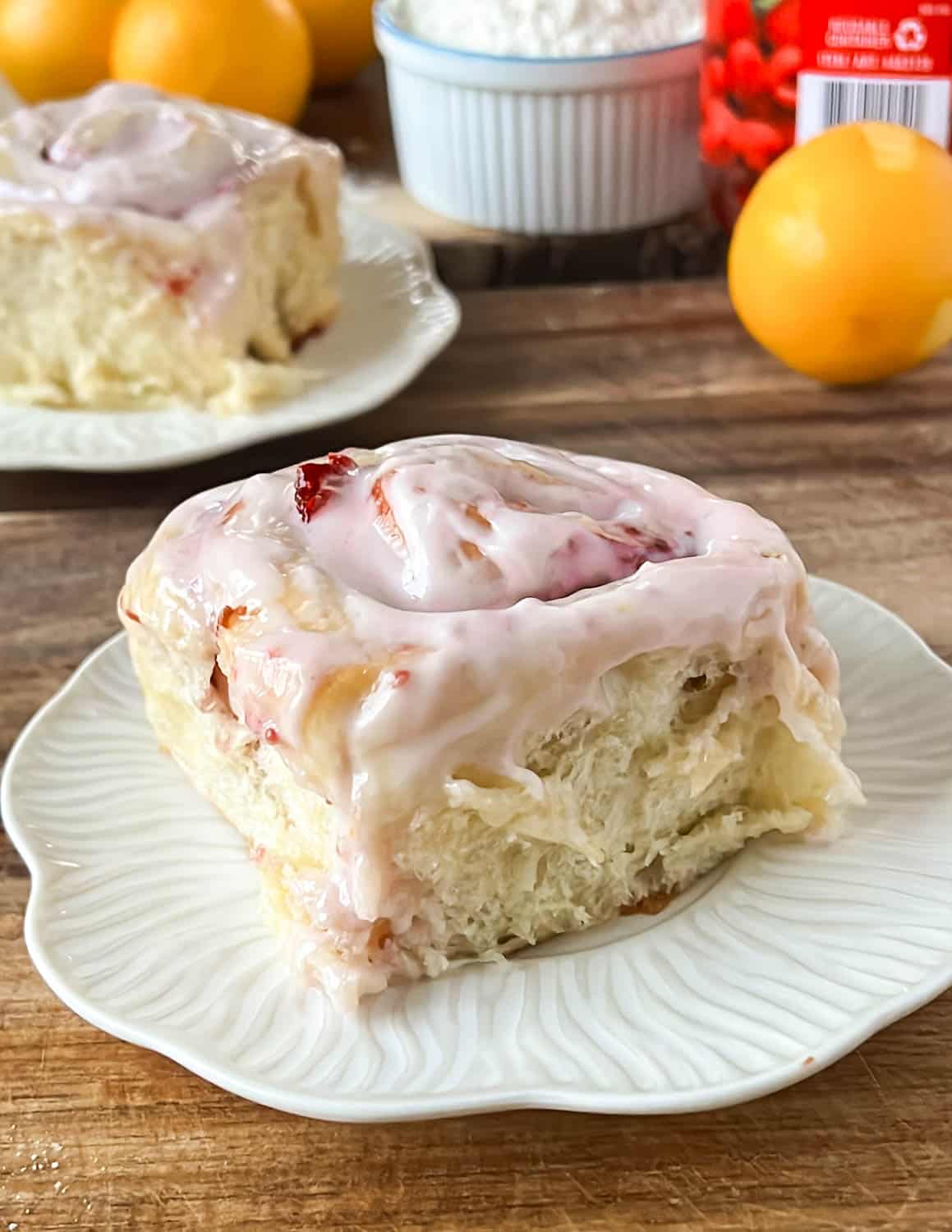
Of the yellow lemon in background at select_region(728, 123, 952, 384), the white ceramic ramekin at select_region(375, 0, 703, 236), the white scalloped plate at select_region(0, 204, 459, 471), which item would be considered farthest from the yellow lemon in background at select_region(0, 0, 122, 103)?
the yellow lemon in background at select_region(728, 123, 952, 384)

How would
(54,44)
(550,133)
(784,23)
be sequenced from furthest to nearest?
(54,44) < (550,133) < (784,23)

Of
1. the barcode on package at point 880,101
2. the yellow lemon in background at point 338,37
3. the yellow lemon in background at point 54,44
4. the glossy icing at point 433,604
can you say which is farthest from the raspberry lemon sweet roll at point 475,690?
the yellow lemon in background at point 338,37

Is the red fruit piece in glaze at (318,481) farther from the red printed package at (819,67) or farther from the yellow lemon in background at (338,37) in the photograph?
the yellow lemon in background at (338,37)

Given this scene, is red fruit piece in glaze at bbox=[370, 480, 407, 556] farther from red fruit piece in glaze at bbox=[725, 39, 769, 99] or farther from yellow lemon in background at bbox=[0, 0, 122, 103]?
→ yellow lemon in background at bbox=[0, 0, 122, 103]

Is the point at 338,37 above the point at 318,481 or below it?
below

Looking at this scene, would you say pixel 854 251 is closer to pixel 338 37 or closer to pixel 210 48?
pixel 210 48

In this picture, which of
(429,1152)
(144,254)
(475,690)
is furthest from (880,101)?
(429,1152)

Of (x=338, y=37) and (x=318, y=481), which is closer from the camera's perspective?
(x=318, y=481)

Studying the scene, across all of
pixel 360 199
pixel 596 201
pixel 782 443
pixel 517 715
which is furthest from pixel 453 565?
pixel 360 199
